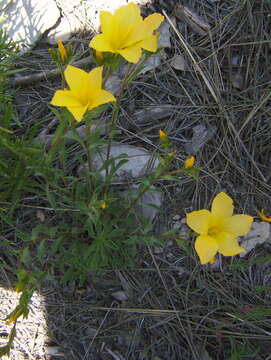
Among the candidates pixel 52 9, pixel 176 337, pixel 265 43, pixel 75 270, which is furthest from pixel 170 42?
pixel 176 337

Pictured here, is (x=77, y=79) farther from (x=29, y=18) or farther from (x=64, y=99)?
(x=29, y=18)

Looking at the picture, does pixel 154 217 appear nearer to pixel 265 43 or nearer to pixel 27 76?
pixel 27 76

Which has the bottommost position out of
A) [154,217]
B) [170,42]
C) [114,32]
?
[154,217]

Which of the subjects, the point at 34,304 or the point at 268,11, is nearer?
the point at 34,304

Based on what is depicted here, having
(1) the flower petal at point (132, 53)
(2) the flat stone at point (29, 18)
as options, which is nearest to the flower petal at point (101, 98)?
(1) the flower petal at point (132, 53)

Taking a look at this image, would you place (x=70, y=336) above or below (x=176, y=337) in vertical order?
above

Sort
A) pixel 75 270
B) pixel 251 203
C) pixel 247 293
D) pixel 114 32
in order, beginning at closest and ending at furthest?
pixel 114 32, pixel 75 270, pixel 247 293, pixel 251 203

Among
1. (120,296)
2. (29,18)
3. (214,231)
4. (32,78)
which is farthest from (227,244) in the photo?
(29,18)
